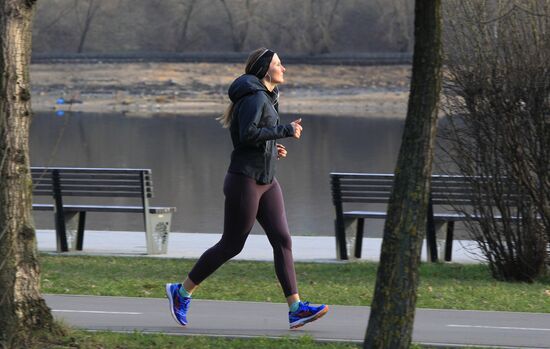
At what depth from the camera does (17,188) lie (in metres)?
7.11

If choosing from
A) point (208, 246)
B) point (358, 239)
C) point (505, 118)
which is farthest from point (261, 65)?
point (208, 246)

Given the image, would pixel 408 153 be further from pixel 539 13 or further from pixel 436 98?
pixel 539 13

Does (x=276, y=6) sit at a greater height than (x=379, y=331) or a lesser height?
greater

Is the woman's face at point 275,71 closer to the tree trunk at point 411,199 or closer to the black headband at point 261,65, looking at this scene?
the black headband at point 261,65

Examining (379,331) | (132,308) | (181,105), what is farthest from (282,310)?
(181,105)

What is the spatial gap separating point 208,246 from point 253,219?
5.90 meters

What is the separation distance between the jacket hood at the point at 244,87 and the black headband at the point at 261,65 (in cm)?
8

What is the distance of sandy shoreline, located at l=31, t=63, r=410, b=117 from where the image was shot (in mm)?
53938

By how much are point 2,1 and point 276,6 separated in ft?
214

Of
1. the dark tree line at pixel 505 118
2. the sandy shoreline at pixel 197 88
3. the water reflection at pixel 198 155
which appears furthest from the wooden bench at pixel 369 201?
the sandy shoreline at pixel 197 88

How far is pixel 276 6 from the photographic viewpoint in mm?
71625

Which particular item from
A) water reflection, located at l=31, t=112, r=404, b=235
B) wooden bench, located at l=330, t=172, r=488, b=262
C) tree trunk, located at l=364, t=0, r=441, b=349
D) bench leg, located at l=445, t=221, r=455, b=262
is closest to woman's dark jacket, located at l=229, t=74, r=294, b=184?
tree trunk, located at l=364, t=0, r=441, b=349

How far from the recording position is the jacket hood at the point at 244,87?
8.08 metres

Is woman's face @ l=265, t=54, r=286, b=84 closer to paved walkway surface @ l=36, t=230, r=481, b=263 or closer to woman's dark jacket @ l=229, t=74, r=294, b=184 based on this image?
woman's dark jacket @ l=229, t=74, r=294, b=184
